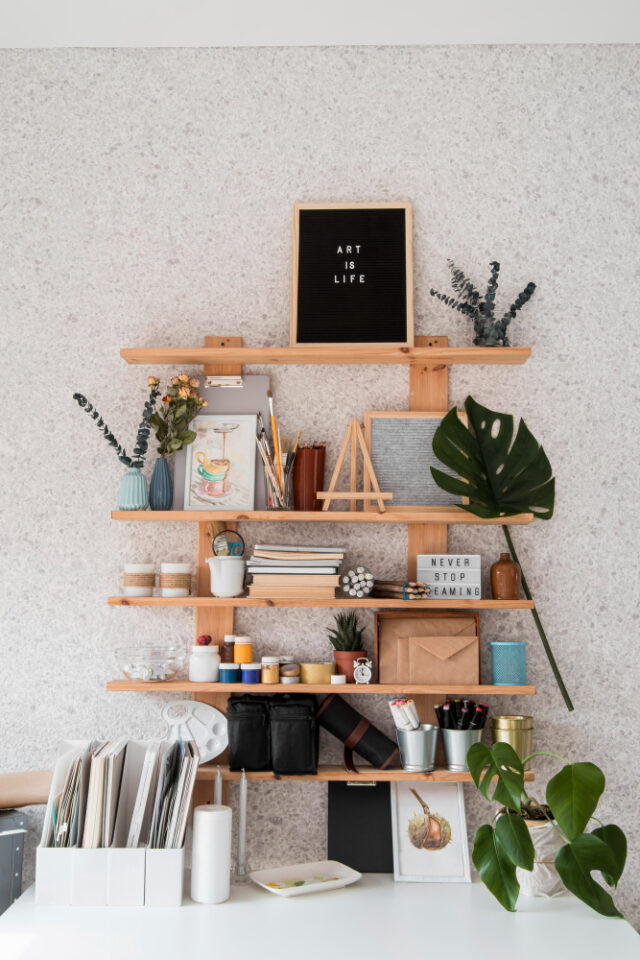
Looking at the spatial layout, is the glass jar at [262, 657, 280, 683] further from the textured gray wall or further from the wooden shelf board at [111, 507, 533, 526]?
the wooden shelf board at [111, 507, 533, 526]

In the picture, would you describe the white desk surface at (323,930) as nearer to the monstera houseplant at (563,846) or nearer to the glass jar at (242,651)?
the monstera houseplant at (563,846)

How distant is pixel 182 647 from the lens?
215 centimetres

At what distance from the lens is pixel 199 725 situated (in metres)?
2.08

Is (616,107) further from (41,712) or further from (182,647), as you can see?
(41,712)

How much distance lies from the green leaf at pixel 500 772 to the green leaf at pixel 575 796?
0.08 meters

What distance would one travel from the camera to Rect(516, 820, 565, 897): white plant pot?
1794 millimetres

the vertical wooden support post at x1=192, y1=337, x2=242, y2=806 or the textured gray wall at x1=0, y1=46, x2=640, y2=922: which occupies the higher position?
the textured gray wall at x1=0, y1=46, x2=640, y2=922

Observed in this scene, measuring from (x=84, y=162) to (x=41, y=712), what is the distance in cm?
159

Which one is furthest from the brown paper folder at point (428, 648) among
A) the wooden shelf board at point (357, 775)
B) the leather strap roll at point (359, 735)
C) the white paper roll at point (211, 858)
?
the white paper roll at point (211, 858)

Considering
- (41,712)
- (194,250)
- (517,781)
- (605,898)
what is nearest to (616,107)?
(194,250)

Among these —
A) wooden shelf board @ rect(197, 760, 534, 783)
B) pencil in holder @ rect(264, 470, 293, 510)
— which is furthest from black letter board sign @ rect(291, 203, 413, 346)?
Answer: wooden shelf board @ rect(197, 760, 534, 783)

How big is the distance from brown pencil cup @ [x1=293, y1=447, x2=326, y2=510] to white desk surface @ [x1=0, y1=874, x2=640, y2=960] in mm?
956

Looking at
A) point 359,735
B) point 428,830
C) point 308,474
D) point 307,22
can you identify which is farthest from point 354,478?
point 307,22

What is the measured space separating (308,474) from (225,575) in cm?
35
